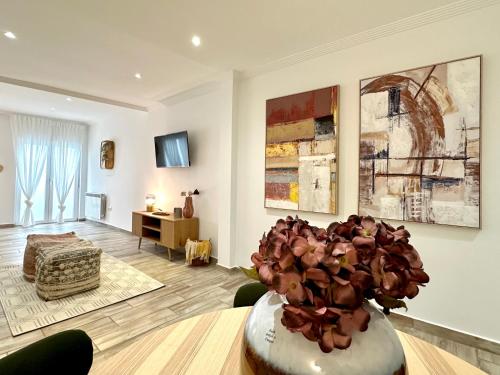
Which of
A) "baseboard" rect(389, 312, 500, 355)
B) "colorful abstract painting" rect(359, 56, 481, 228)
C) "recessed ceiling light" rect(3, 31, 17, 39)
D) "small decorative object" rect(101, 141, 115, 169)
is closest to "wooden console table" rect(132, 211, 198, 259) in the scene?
"small decorative object" rect(101, 141, 115, 169)

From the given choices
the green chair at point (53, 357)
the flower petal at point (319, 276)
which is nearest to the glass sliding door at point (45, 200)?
the green chair at point (53, 357)

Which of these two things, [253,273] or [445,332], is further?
[445,332]

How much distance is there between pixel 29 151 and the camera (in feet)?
20.4

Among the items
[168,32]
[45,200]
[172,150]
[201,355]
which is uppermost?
[168,32]

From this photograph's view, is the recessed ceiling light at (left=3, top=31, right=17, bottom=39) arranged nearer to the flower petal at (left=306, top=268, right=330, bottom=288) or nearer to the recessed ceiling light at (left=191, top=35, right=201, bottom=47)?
the recessed ceiling light at (left=191, top=35, right=201, bottom=47)

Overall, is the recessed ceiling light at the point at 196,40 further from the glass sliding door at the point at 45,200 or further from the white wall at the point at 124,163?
the glass sliding door at the point at 45,200

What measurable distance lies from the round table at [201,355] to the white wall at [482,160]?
5.22 ft

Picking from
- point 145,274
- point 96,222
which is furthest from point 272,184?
point 96,222

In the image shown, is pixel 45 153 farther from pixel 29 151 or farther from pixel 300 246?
pixel 300 246

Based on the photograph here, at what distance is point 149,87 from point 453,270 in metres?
4.43

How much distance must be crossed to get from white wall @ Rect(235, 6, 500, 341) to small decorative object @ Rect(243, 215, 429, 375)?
6.62 feet

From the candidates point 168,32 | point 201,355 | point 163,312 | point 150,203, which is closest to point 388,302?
point 201,355

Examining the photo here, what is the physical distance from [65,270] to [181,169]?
2319 mm

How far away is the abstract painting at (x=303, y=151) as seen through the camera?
278 centimetres
